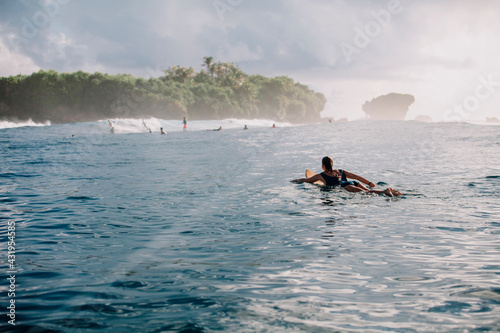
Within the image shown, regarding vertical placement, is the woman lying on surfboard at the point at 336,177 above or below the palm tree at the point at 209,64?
below

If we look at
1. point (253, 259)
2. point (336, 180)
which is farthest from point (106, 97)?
point (253, 259)

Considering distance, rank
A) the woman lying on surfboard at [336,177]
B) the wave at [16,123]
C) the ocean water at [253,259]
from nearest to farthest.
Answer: the ocean water at [253,259] < the woman lying on surfboard at [336,177] < the wave at [16,123]

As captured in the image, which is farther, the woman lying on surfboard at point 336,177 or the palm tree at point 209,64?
the palm tree at point 209,64

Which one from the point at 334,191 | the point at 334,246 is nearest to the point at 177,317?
the point at 334,246

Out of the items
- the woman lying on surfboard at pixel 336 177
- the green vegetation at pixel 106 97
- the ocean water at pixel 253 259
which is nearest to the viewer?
the ocean water at pixel 253 259

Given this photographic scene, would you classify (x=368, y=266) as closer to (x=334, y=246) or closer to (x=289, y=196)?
(x=334, y=246)

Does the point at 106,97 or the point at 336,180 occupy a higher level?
the point at 106,97

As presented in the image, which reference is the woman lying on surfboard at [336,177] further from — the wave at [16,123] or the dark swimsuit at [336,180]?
the wave at [16,123]

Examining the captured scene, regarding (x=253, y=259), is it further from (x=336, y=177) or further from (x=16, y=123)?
(x=16, y=123)

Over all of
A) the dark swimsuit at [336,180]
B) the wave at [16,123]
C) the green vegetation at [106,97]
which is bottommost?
the dark swimsuit at [336,180]

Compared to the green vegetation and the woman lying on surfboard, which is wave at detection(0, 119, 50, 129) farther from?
the woman lying on surfboard

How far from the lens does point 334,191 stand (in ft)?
36.7

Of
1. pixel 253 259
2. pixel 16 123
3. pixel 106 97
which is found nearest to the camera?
pixel 253 259

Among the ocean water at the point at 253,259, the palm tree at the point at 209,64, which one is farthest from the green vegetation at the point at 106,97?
the ocean water at the point at 253,259
